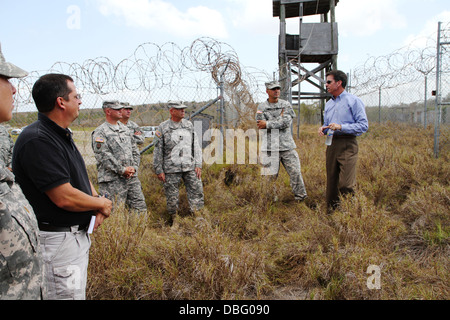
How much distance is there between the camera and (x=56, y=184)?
149 cm

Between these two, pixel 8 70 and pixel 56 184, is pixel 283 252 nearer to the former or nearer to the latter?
pixel 56 184

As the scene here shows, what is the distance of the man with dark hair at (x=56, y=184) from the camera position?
150cm

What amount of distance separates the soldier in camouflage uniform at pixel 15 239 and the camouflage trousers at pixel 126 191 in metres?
2.60

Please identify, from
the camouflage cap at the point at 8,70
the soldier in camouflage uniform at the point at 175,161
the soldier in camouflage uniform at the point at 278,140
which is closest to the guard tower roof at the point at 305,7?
the soldier in camouflage uniform at the point at 278,140

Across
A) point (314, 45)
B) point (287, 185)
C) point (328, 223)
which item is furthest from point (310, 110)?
point (328, 223)

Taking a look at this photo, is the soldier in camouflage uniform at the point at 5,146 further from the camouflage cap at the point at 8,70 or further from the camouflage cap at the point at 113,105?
the camouflage cap at the point at 8,70

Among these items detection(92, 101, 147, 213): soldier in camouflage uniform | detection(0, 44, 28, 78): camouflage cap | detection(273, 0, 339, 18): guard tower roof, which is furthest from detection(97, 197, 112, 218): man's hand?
detection(273, 0, 339, 18): guard tower roof

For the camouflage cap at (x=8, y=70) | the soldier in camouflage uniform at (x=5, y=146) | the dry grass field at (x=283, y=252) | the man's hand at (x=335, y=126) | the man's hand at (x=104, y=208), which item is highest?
the camouflage cap at (x=8, y=70)

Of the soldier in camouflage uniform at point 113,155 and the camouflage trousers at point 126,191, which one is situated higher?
the soldier in camouflage uniform at point 113,155

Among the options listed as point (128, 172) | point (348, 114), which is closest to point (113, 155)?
point (128, 172)

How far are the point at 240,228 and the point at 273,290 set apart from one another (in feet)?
3.92

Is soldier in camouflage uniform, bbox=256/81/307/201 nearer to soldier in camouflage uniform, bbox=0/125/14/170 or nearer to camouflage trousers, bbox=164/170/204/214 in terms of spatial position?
camouflage trousers, bbox=164/170/204/214

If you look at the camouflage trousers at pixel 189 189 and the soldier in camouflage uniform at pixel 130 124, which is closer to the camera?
the camouflage trousers at pixel 189 189
